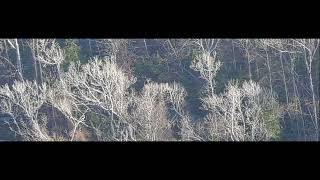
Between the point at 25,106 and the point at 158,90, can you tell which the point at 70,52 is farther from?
the point at 158,90

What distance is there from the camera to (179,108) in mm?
16297

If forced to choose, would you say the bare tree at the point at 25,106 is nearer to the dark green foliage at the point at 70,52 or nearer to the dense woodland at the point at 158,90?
the dense woodland at the point at 158,90

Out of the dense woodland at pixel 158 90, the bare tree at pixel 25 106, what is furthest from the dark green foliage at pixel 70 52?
the bare tree at pixel 25 106

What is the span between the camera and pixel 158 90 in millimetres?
16516

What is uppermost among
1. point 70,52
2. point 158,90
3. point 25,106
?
point 70,52

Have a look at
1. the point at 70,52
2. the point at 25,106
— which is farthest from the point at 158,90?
the point at 25,106

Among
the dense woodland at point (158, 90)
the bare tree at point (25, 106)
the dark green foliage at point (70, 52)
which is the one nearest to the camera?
the dense woodland at point (158, 90)

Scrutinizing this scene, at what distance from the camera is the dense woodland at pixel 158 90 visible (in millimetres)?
16203

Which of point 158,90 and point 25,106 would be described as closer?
point 158,90
